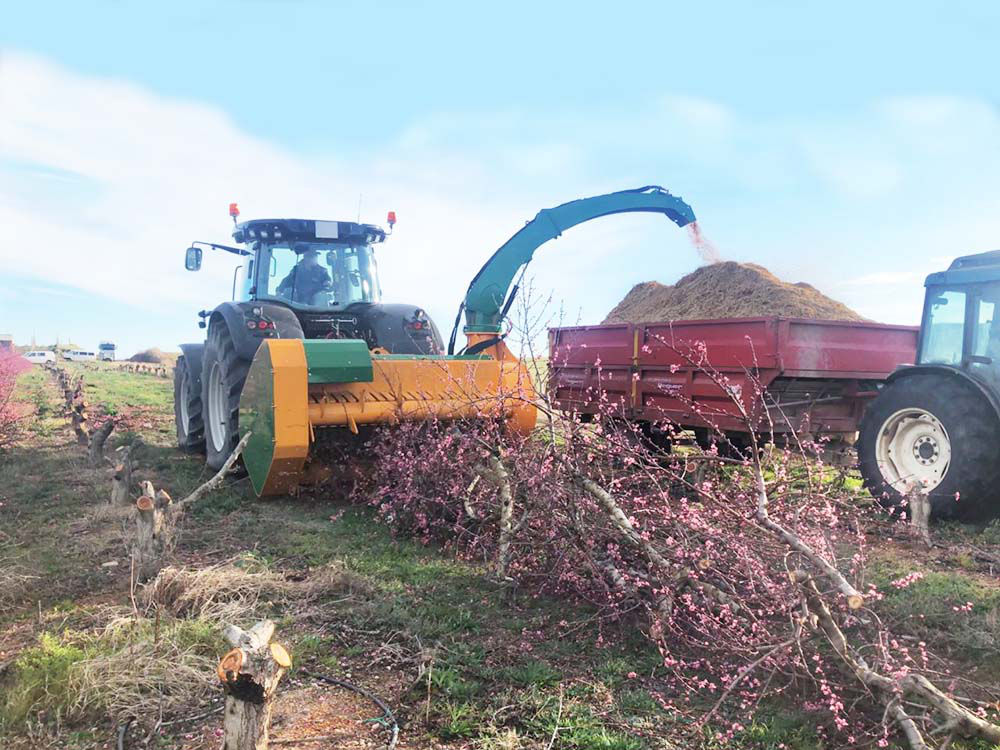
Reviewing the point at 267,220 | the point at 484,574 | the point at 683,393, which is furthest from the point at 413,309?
the point at 484,574

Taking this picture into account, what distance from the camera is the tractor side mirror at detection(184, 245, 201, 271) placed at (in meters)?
8.38

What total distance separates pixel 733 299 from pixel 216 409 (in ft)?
24.0

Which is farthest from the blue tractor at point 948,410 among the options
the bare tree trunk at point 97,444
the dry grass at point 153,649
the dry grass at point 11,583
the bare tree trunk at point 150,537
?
the bare tree trunk at point 97,444

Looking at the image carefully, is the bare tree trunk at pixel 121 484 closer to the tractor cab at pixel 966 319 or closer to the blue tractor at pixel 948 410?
the blue tractor at pixel 948 410

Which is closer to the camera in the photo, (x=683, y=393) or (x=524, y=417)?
(x=524, y=417)

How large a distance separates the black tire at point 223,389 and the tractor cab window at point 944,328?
632cm

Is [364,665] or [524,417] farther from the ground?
[524,417]

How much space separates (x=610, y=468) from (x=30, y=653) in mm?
3076

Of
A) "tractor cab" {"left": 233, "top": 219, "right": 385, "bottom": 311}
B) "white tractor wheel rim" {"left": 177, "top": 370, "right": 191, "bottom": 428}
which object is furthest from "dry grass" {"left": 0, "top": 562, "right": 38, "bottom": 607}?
"white tractor wheel rim" {"left": 177, "top": 370, "right": 191, "bottom": 428}

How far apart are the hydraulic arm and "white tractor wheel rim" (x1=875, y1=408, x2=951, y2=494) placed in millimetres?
3885

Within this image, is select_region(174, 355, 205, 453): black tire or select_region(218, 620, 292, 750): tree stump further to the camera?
select_region(174, 355, 205, 453): black tire

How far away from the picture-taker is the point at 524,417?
6.91 metres

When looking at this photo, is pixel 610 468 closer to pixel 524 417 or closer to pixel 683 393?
pixel 524 417

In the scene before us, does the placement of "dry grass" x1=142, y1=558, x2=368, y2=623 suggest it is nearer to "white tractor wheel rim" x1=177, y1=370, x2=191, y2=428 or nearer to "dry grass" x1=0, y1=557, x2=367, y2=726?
"dry grass" x1=0, y1=557, x2=367, y2=726
